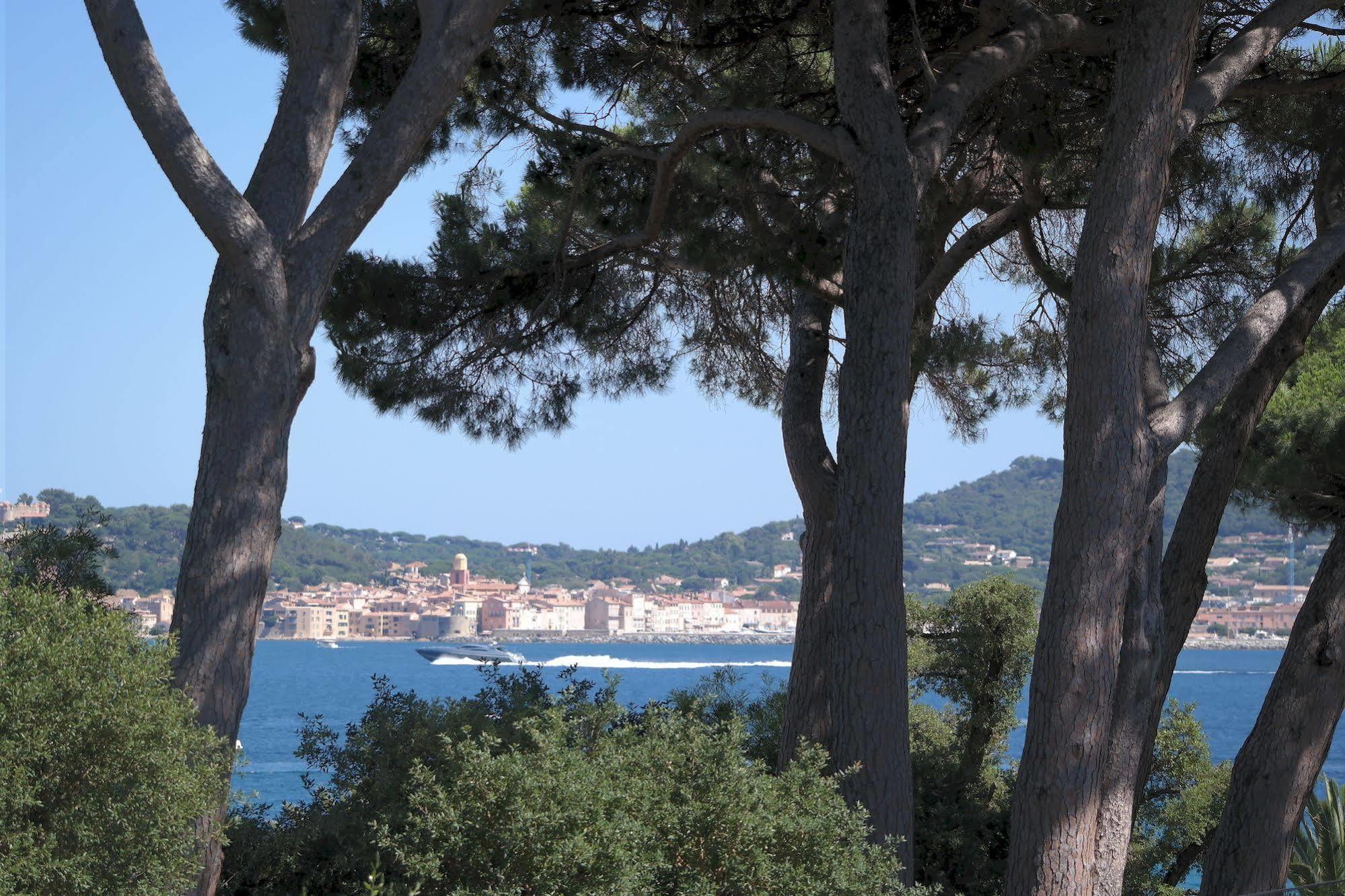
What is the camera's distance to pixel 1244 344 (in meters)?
4.90

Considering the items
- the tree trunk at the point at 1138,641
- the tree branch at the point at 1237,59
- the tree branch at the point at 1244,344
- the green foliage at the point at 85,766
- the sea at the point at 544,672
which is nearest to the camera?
the green foliage at the point at 85,766

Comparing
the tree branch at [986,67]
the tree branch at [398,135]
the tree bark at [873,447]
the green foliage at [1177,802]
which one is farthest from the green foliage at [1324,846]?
the tree branch at [398,135]

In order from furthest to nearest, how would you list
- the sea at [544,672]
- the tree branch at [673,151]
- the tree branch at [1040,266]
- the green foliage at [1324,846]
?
the sea at [544,672] → the green foliage at [1324,846] → the tree branch at [1040,266] → the tree branch at [673,151]

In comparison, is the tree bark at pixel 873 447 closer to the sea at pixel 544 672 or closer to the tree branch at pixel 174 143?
the tree branch at pixel 174 143

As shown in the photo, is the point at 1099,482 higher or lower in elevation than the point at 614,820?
higher

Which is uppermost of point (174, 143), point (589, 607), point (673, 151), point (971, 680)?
point (673, 151)

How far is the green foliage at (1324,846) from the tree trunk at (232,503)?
718 cm

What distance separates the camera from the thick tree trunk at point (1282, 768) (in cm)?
549

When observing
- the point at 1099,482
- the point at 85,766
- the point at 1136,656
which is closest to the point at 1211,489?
the point at 1136,656

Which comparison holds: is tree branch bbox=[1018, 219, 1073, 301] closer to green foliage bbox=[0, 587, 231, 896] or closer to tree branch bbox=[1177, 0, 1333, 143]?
tree branch bbox=[1177, 0, 1333, 143]

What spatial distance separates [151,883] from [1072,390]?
3.42m

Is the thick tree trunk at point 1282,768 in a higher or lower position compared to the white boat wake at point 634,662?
higher

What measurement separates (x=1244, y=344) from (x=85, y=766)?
429 centimetres

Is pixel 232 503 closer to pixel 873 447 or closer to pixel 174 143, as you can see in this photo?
pixel 174 143
